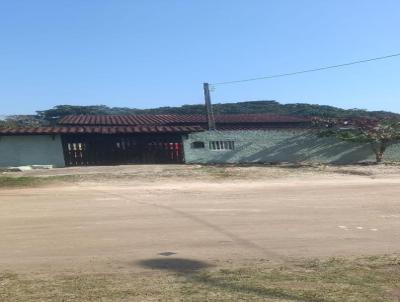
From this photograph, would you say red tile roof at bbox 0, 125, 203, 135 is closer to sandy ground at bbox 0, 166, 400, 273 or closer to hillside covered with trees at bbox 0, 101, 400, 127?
sandy ground at bbox 0, 166, 400, 273

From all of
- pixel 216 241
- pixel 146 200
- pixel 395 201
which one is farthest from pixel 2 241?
pixel 395 201

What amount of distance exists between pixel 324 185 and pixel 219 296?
12941 millimetres

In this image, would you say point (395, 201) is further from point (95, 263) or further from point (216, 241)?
point (95, 263)

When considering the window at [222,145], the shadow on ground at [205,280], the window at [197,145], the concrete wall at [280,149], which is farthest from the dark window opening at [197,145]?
the shadow on ground at [205,280]

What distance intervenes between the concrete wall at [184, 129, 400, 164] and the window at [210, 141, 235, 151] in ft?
0.57

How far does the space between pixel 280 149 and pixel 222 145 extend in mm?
2821

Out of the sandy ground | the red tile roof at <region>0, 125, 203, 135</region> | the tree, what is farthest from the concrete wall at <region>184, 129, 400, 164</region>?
the sandy ground

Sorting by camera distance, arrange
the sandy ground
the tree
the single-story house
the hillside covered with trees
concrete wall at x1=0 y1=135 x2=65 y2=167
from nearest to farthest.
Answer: the sandy ground
concrete wall at x1=0 y1=135 x2=65 y2=167
the tree
the single-story house
the hillside covered with trees

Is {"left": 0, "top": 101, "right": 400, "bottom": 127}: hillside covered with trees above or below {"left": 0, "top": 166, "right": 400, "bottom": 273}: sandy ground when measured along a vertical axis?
above

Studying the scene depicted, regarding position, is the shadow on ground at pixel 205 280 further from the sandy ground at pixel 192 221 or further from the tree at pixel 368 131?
the tree at pixel 368 131

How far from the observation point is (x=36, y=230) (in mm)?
10859

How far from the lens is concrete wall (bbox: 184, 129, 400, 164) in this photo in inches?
1051

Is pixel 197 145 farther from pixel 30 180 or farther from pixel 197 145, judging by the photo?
pixel 30 180

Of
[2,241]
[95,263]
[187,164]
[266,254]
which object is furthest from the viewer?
[187,164]
